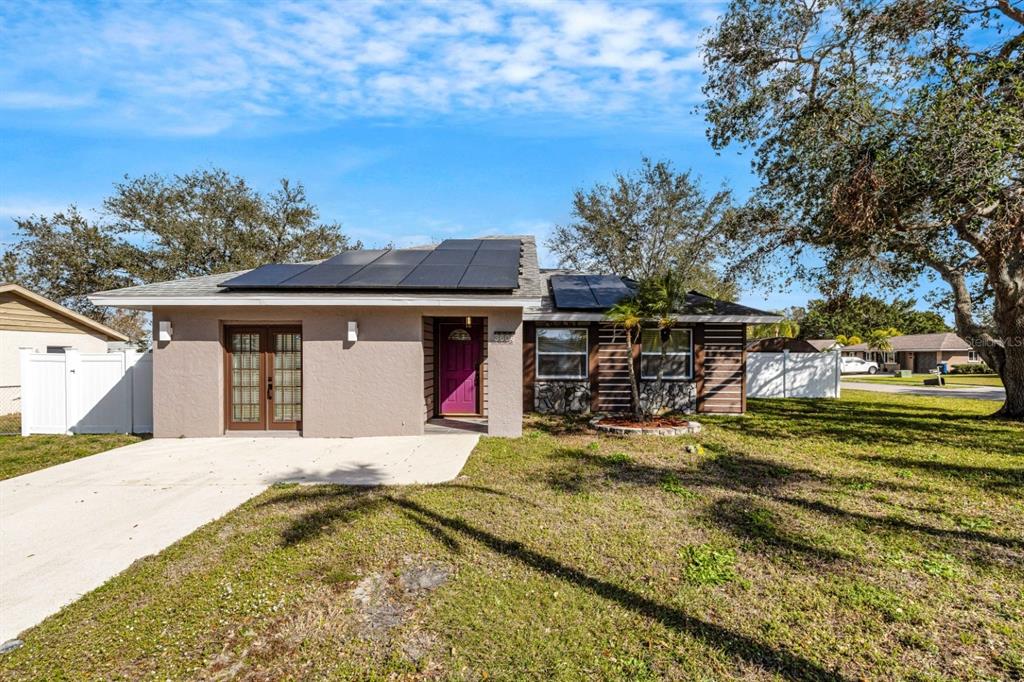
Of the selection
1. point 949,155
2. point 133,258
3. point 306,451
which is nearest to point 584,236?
point 949,155

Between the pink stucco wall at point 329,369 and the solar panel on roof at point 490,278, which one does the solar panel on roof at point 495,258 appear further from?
the pink stucco wall at point 329,369

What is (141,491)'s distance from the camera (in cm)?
566

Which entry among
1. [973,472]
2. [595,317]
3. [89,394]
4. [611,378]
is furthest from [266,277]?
[973,472]

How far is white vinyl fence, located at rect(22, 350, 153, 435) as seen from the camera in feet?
29.5

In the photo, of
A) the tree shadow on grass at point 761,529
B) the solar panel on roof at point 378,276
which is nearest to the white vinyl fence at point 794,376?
the tree shadow on grass at point 761,529

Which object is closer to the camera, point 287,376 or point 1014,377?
point 287,376

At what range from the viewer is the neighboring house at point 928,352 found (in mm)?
37500

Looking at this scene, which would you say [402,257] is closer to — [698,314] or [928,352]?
[698,314]

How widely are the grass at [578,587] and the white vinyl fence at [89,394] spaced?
574 centimetres

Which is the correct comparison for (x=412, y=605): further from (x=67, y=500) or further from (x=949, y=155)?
(x=949, y=155)

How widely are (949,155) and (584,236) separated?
1970 cm

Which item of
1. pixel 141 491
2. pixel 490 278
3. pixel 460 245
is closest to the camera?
pixel 141 491

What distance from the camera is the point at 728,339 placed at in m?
12.0

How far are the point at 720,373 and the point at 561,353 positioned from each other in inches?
168
